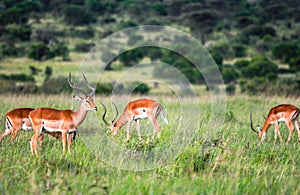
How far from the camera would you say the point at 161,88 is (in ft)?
87.3

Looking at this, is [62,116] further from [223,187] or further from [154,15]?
[154,15]

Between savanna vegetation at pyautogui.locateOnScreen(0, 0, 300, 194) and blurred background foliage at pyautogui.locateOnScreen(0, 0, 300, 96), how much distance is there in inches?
3.0

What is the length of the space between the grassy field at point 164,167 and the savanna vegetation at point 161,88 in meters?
0.02

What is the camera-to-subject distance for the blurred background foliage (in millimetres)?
26969

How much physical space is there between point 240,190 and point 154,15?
37.2 m

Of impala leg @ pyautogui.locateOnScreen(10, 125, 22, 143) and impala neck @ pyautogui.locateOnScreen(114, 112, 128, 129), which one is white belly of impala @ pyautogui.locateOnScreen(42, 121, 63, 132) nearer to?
impala leg @ pyautogui.locateOnScreen(10, 125, 22, 143)

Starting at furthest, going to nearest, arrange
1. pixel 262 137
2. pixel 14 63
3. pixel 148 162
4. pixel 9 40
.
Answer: pixel 9 40 < pixel 14 63 < pixel 262 137 < pixel 148 162

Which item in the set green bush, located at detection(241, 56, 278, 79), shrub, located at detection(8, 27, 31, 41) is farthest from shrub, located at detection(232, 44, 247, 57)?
shrub, located at detection(8, 27, 31, 41)

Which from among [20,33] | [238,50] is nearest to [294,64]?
[238,50]

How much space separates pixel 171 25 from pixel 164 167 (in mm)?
32873

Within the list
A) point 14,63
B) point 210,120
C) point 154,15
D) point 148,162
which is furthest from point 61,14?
point 148,162

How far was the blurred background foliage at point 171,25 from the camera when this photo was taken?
2697 cm

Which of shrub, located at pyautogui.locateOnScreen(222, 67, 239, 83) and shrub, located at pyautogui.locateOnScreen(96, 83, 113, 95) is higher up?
shrub, located at pyautogui.locateOnScreen(222, 67, 239, 83)

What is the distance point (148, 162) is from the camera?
22.5 ft
